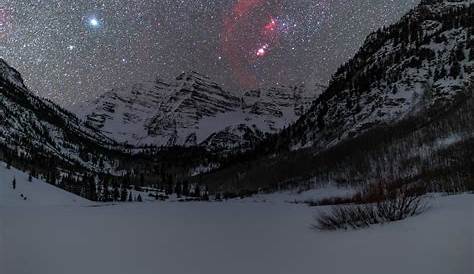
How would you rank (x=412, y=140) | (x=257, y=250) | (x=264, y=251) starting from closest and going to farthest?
(x=264, y=251)
(x=257, y=250)
(x=412, y=140)

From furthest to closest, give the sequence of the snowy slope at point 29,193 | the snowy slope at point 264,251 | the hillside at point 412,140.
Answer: the hillside at point 412,140 < the snowy slope at point 29,193 < the snowy slope at point 264,251

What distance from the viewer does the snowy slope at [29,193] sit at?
104 metres

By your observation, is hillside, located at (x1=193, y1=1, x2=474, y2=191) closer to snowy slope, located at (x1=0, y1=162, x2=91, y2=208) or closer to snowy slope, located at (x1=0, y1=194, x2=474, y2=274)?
snowy slope, located at (x1=0, y1=194, x2=474, y2=274)

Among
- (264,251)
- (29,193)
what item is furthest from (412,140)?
(264,251)

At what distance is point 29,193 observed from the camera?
11369 cm

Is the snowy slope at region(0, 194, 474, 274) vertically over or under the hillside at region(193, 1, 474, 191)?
under

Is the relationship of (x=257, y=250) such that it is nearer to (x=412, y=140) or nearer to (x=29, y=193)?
(x=29, y=193)

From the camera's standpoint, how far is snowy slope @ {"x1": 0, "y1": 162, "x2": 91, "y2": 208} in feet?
340

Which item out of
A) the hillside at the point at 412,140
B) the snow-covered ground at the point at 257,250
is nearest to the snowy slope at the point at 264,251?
the snow-covered ground at the point at 257,250

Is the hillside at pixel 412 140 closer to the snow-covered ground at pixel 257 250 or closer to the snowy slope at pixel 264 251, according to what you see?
the snow-covered ground at pixel 257 250

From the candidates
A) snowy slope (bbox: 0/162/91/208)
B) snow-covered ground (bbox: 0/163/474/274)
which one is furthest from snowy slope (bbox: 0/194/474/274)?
snowy slope (bbox: 0/162/91/208)

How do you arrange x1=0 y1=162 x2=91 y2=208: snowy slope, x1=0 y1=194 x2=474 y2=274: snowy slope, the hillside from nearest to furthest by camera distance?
x1=0 y1=194 x2=474 y2=274: snowy slope < x1=0 y1=162 x2=91 y2=208: snowy slope < the hillside

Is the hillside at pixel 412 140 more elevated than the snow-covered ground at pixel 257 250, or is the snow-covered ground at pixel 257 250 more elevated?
the hillside at pixel 412 140

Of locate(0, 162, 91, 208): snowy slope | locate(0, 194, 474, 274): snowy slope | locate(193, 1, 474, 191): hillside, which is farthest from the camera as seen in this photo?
locate(193, 1, 474, 191): hillside
